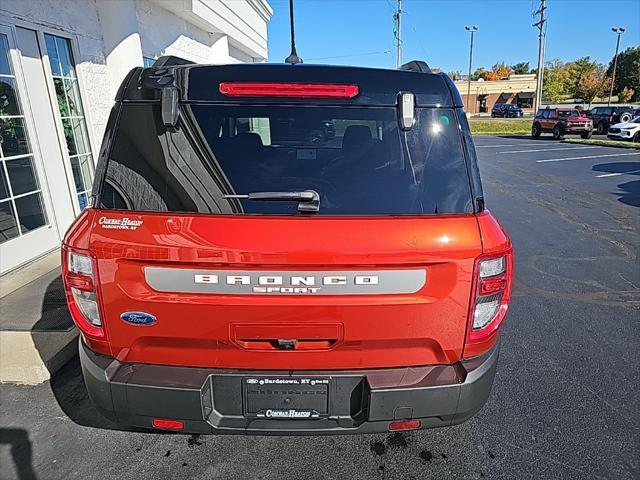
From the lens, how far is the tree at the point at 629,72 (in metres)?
62.5

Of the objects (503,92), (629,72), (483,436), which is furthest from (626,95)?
(483,436)

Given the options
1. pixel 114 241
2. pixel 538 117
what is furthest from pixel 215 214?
pixel 538 117

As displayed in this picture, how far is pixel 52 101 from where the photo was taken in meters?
5.14

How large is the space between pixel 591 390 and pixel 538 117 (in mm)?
28646

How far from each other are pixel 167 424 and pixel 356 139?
1542mm

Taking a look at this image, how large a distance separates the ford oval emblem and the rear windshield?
0.44 metres

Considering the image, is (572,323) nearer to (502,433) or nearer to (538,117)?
(502,433)

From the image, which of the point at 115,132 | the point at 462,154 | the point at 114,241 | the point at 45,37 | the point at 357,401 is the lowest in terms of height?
the point at 357,401

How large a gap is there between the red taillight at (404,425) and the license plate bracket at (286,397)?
0.97ft

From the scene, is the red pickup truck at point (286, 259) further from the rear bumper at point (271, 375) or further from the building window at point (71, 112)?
the building window at point (71, 112)

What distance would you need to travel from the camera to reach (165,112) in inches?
71.2

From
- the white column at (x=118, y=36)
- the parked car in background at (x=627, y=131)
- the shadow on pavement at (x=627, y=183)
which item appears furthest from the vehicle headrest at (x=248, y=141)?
the parked car in background at (x=627, y=131)

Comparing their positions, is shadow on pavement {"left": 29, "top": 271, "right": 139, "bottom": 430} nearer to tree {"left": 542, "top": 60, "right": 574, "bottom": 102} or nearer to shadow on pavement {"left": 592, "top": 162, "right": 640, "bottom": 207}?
shadow on pavement {"left": 592, "top": 162, "right": 640, "bottom": 207}

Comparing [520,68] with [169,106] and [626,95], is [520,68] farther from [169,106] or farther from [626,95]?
[169,106]
